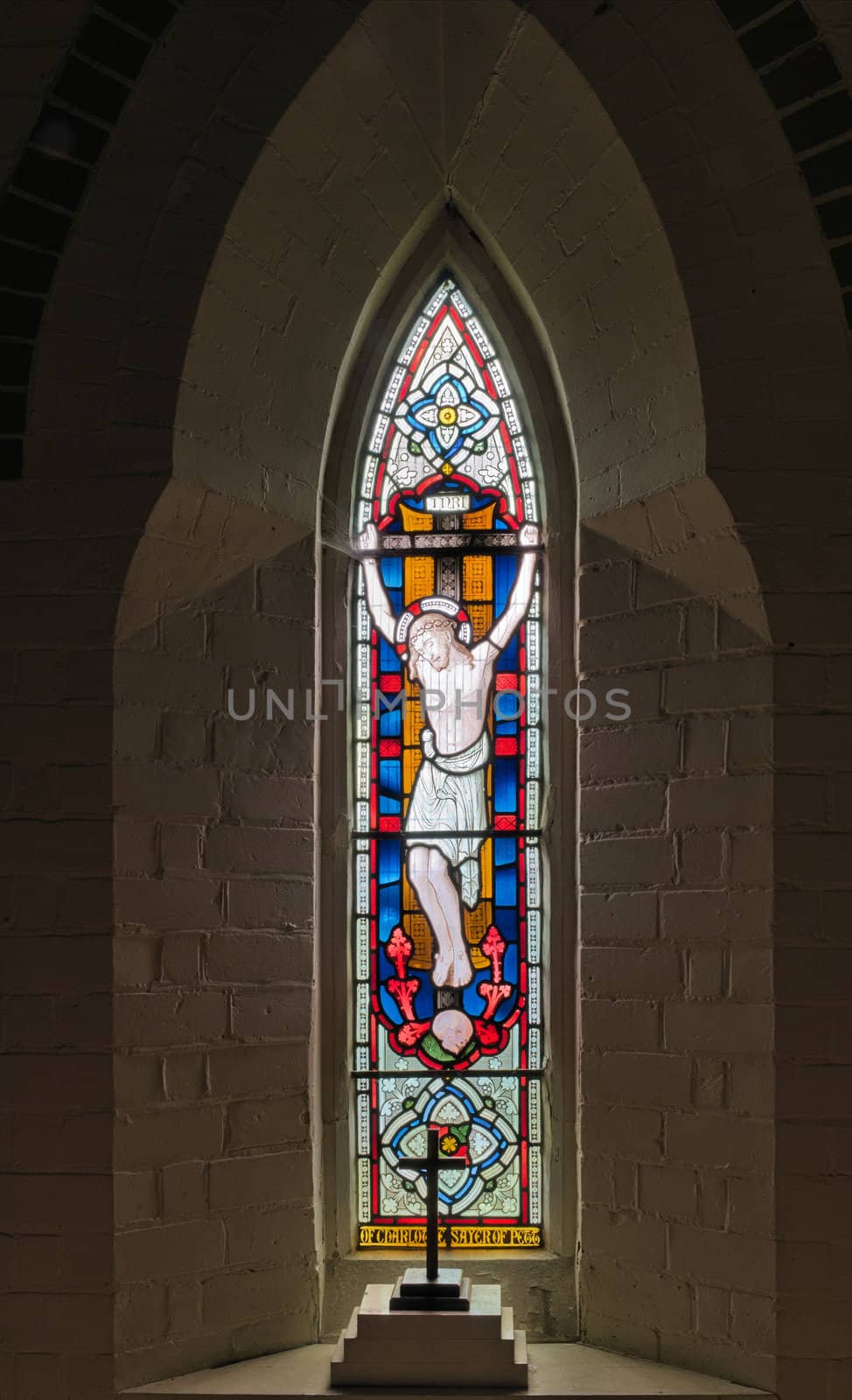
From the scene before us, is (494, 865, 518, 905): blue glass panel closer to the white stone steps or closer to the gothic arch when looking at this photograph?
the gothic arch

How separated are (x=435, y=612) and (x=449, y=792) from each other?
480 millimetres

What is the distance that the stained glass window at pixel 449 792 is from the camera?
3.52 meters

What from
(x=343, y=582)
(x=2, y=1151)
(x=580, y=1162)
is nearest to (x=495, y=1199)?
(x=580, y=1162)

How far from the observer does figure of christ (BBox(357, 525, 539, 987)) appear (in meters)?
3.56

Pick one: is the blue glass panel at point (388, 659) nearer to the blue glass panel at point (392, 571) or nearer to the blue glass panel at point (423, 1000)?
the blue glass panel at point (392, 571)

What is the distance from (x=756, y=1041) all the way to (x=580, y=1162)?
58cm

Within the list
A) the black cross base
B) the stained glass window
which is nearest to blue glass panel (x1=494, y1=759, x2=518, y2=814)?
the stained glass window

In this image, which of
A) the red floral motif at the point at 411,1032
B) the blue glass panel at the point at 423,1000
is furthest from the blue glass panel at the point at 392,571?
the red floral motif at the point at 411,1032

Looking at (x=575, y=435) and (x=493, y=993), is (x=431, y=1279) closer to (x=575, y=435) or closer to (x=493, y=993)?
(x=493, y=993)

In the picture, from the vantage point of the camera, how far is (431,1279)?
2996mm

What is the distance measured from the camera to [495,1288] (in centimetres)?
313

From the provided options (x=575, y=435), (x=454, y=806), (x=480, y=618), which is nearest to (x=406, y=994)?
(x=454, y=806)

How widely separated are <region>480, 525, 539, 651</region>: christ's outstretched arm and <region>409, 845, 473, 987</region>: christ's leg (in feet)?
1.88

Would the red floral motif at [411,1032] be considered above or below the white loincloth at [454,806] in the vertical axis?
below
